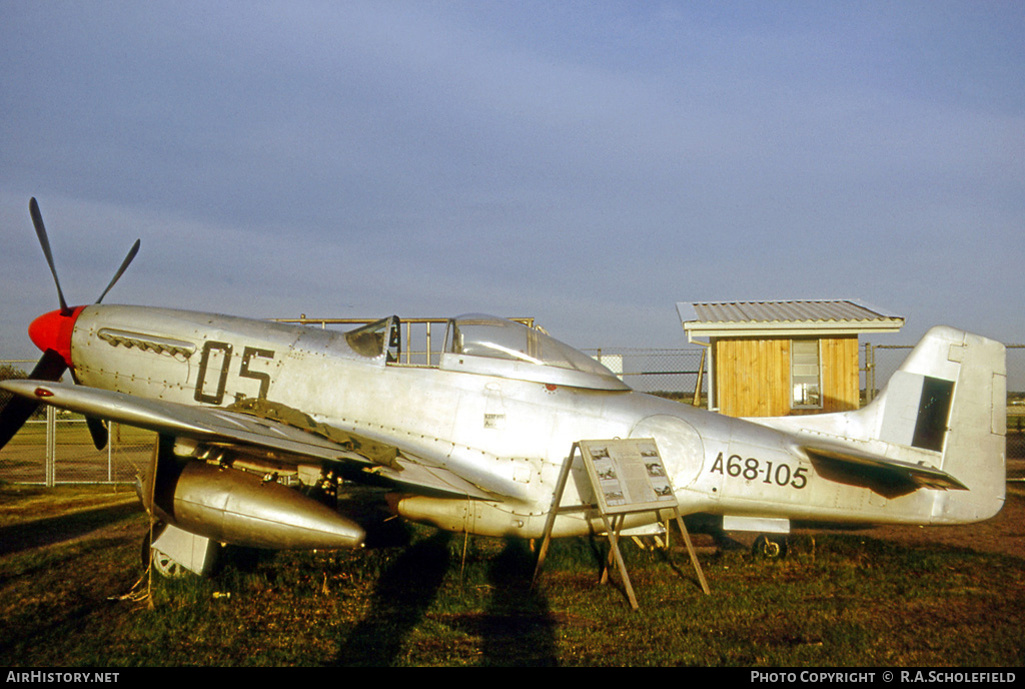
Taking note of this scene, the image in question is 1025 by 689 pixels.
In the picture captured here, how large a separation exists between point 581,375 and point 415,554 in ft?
9.61

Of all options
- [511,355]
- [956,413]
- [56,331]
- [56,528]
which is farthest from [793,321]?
[56,528]

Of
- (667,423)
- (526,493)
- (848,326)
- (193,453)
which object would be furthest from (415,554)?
(848,326)

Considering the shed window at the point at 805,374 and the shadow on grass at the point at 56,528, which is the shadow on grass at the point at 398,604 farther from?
the shed window at the point at 805,374

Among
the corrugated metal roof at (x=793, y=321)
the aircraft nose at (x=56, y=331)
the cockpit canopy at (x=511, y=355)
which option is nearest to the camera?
the cockpit canopy at (x=511, y=355)

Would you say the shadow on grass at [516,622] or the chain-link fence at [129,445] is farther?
the chain-link fence at [129,445]

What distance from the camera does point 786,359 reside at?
11.3m

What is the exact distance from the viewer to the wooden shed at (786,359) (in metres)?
11.1

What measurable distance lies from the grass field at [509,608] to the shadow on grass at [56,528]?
0.08m

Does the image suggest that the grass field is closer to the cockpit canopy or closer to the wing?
the wing

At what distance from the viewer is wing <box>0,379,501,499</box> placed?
456 centimetres

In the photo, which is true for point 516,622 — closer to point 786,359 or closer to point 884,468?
point 884,468

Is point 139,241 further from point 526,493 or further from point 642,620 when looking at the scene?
point 642,620

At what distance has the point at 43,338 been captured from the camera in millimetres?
7262

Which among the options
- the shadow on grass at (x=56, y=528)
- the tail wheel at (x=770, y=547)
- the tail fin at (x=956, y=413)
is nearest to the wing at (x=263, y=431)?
the tail wheel at (x=770, y=547)
